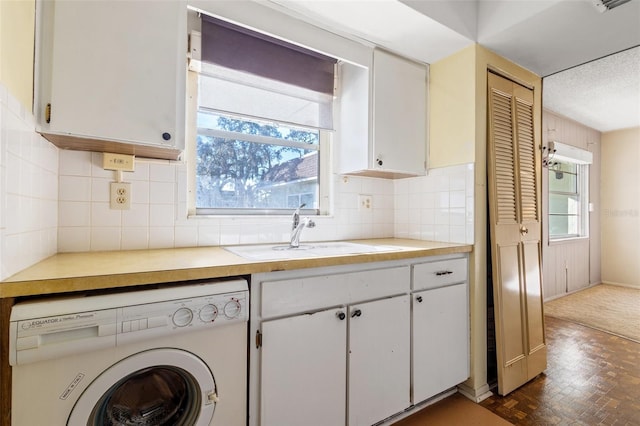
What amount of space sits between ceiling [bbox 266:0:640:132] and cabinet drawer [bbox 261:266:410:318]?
140cm

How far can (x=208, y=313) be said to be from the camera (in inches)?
39.8

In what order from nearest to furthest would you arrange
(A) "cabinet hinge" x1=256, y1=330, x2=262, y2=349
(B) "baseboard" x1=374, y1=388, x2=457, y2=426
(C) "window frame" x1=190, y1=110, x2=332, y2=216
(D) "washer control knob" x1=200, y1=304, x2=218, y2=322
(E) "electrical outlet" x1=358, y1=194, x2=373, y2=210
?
1. (D) "washer control knob" x1=200, y1=304, x2=218, y2=322
2. (A) "cabinet hinge" x1=256, y1=330, x2=262, y2=349
3. (B) "baseboard" x1=374, y1=388, x2=457, y2=426
4. (C) "window frame" x1=190, y1=110, x2=332, y2=216
5. (E) "electrical outlet" x1=358, y1=194, x2=373, y2=210

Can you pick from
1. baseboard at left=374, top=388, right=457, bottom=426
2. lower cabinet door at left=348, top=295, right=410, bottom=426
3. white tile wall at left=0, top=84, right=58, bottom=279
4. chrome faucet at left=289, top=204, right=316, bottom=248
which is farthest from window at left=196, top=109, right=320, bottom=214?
baseboard at left=374, top=388, right=457, bottom=426

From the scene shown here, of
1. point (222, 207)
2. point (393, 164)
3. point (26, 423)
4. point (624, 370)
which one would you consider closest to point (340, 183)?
point (393, 164)

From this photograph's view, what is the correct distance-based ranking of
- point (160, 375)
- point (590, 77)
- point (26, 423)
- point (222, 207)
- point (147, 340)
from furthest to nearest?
point (590, 77) → point (222, 207) → point (160, 375) → point (147, 340) → point (26, 423)

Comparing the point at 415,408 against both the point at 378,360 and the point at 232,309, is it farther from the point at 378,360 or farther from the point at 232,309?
the point at 232,309

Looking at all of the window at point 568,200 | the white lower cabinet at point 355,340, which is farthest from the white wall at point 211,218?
the window at point 568,200

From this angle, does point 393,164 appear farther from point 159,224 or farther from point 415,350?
point 159,224

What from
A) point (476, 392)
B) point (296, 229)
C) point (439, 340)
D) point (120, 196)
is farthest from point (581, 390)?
point (120, 196)

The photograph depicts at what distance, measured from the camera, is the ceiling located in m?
1.58

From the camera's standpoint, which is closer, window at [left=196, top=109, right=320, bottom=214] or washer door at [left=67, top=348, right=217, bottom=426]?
washer door at [left=67, top=348, right=217, bottom=426]

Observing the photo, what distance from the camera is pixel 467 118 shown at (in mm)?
1886

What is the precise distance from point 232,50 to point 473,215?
1.71 metres

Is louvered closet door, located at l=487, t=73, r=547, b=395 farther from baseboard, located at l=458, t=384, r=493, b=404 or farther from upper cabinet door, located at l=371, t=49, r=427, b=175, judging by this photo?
upper cabinet door, located at l=371, t=49, r=427, b=175
